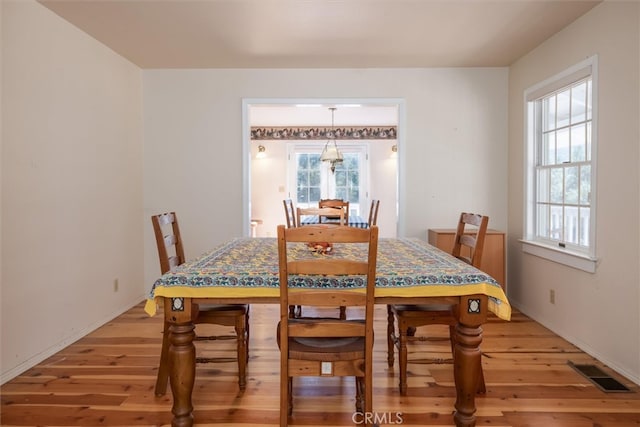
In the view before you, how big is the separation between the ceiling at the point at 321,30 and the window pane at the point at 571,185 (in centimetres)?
110

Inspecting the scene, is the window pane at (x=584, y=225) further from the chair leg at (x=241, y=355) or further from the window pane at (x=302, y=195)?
the window pane at (x=302, y=195)

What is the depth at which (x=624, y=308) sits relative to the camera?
2383 millimetres

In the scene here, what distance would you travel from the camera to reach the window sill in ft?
8.77

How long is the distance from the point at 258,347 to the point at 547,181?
110 inches

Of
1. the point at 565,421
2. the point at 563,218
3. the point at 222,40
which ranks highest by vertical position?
the point at 222,40

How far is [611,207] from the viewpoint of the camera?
8.19 ft

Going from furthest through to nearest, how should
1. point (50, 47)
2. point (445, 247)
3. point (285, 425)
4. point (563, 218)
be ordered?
point (445, 247), point (563, 218), point (50, 47), point (285, 425)

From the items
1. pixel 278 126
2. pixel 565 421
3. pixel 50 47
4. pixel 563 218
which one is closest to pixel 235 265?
pixel 565 421

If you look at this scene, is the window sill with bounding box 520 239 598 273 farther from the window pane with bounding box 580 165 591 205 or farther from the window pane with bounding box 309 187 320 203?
the window pane with bounding box 309 187 320 203

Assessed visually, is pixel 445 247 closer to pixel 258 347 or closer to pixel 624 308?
pixel 624 308

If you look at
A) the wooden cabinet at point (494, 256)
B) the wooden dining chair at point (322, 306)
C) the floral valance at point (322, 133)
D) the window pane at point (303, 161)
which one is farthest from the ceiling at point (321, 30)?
the window pane at point (303, 161)

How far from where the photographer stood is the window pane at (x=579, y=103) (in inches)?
113

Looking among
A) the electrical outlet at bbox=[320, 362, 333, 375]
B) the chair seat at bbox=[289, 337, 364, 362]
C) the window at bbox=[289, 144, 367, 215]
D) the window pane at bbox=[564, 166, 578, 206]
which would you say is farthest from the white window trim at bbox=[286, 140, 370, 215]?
the electrical outlet at bbox=[320, 362, 333, 375]

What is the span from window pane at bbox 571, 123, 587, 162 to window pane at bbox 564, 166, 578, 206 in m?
0.09
